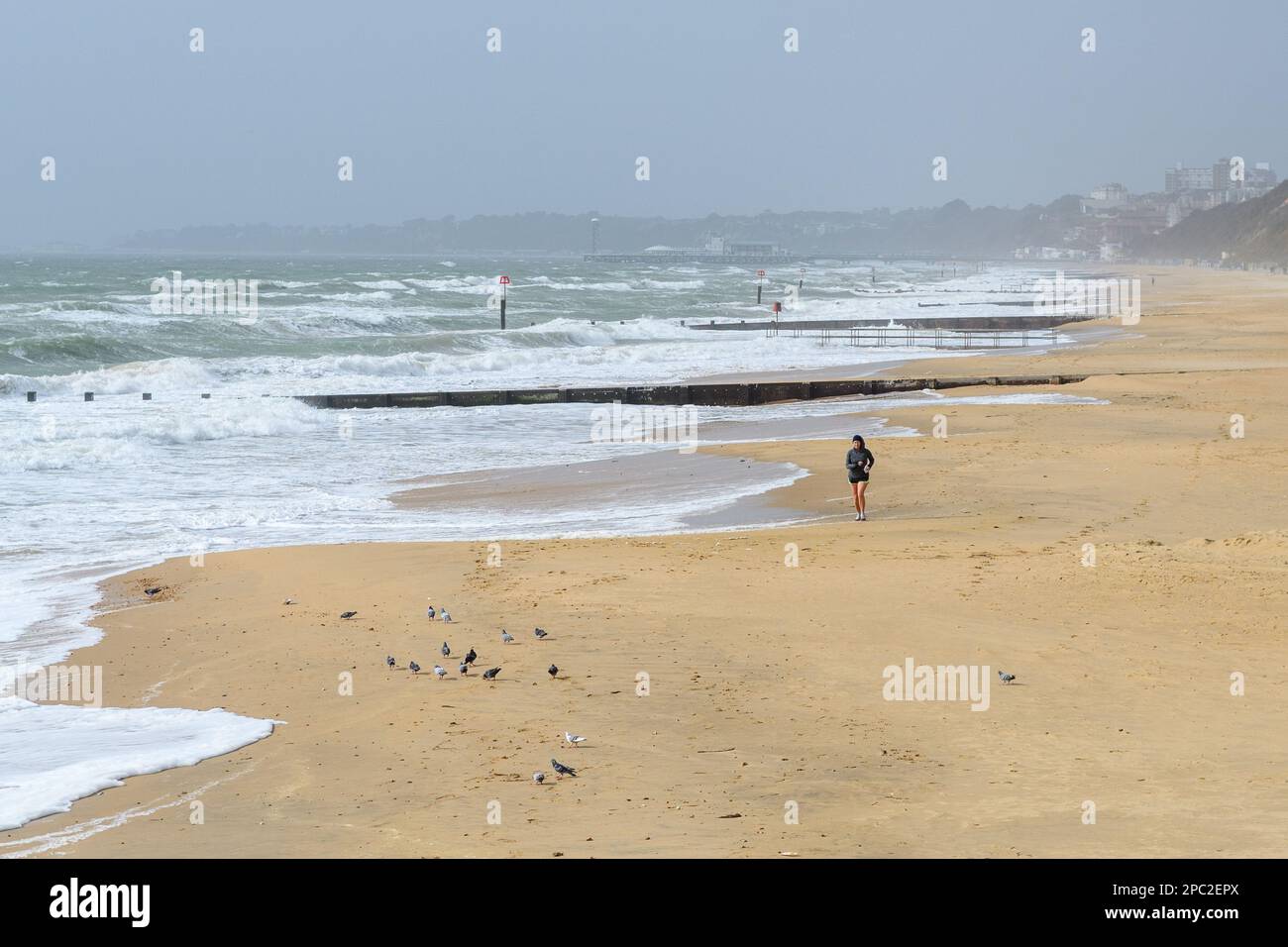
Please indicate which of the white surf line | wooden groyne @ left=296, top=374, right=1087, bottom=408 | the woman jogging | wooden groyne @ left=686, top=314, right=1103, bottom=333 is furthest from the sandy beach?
wooden groyne @ left=686, top=314, right=1103, bottom=333

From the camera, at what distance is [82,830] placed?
7.13m

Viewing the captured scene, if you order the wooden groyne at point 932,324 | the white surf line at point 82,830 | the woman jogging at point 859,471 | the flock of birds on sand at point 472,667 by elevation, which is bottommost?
the white surf line at point 82,830

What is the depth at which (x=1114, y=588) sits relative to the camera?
11.9 m

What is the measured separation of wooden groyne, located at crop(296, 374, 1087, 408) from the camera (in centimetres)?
3203

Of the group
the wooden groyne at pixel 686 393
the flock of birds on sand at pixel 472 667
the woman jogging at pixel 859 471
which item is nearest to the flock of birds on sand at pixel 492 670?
Answer: the flock of birds on sand at pixel 472 667

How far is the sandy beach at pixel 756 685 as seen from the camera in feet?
22.5

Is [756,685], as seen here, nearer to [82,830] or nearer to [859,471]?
[82,830]

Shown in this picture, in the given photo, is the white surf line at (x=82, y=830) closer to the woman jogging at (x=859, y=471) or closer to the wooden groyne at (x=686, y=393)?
the woman jogging at (x=859, y=471)

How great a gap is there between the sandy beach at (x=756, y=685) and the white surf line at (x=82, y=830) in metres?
0.02

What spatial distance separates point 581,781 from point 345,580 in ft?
21.1

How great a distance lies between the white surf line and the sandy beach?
0.02m

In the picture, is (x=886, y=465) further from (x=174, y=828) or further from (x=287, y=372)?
(x=287, y=372)

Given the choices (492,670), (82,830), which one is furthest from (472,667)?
(82,830)
